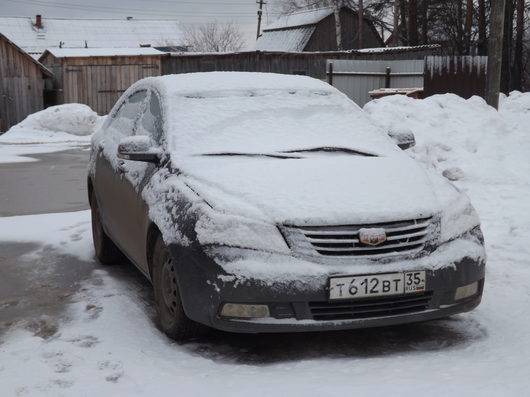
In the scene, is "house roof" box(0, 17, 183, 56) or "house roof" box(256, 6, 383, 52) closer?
"house roof" box(256, 6, 383, 52)

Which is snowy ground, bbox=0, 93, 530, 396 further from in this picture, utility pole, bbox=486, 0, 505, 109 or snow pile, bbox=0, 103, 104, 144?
snow pile, bbox=0, 103, 104, 144

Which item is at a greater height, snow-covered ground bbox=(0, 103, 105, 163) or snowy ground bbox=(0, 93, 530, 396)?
snow-covered ground bbox=(0, 103, 105, 163)

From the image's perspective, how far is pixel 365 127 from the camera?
5109mm

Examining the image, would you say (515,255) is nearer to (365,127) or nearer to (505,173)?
(365,127)

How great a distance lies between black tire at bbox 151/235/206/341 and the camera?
399 centimetres

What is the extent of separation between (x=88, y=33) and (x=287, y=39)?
15268 mm

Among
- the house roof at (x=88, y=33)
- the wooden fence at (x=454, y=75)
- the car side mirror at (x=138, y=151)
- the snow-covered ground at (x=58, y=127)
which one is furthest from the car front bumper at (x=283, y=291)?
the house roof at (x=88, y=33)

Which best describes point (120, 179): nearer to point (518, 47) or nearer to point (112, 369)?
point (112, 369)

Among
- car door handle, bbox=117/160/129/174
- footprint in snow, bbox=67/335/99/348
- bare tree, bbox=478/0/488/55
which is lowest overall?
footprint in snow, bbox=67/335/99/348

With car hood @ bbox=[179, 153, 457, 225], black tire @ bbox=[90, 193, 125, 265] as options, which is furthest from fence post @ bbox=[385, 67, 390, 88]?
car hood @ bbox=[179, 153, 457, 225]

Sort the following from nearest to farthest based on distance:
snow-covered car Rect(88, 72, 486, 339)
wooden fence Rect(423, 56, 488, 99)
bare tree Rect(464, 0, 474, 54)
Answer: snow-covered car Rect(88, 72, 486, 339), wooden fence Rect(423, 56, 488, 99), bare tree Rect(464, 0, 474, 54)

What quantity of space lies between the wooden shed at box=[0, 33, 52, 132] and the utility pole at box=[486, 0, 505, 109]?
69.4 feet

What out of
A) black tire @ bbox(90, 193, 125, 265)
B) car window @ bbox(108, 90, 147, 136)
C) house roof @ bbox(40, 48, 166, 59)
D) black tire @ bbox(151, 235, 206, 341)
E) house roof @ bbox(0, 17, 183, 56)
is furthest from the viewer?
house roof @ bbox(0, 17, 183, 56)

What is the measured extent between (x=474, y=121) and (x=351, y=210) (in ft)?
29.1
